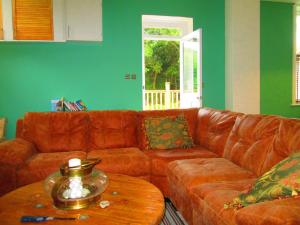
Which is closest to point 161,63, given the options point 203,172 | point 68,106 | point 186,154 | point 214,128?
point 68,106

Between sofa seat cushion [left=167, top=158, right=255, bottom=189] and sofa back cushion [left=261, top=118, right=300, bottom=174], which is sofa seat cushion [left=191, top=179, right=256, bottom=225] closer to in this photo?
sofa seat cushion [left=167, top=158, right=255, bottom=189]

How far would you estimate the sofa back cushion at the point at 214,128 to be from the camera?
2537mm

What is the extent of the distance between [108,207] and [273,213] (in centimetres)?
76

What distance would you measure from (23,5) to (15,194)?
9.22ft

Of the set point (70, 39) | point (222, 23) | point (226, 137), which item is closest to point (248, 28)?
point (222, 23)

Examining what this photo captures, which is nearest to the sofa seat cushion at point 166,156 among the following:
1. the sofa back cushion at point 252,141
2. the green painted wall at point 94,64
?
the sofa back cushion at point 252,141

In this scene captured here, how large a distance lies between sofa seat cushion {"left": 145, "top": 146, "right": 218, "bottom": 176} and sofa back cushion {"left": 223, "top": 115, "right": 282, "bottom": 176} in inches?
11.3

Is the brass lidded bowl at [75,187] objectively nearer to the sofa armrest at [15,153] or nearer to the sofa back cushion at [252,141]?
the sofa armrest at [15,153]

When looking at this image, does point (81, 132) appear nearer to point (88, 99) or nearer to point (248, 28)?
point (88, 99)

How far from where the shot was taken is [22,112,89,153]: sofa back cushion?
9.04 ft

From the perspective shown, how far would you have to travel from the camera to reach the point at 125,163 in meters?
2.39

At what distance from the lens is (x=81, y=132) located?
112 inches

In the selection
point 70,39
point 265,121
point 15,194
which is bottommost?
point 15,194

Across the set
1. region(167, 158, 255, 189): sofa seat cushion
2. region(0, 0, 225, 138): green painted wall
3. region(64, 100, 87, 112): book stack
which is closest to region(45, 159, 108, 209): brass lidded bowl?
region(167, 158, 255, 189): sofa seat cushion
